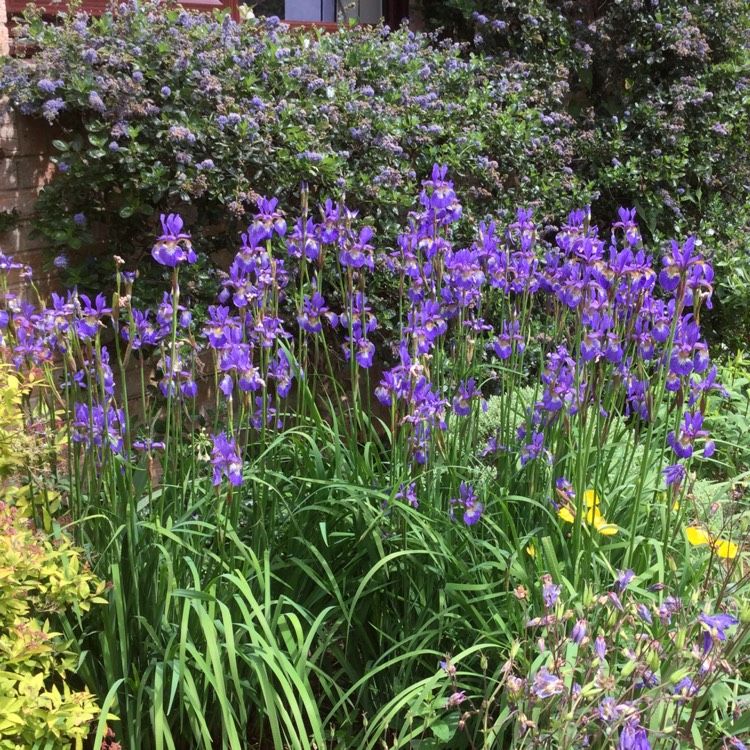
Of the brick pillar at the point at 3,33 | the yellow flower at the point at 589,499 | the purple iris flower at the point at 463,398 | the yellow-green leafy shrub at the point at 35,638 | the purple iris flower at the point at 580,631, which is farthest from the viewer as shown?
the brick pillar at the point at 3,33

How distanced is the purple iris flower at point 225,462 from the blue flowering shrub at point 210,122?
157cm

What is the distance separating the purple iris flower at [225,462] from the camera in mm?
1899

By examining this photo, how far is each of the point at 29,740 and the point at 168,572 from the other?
1.41 feet

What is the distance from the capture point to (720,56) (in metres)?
5.85

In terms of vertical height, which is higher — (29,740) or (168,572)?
(168,572)

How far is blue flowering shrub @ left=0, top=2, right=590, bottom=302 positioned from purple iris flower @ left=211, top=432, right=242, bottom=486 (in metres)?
1.57

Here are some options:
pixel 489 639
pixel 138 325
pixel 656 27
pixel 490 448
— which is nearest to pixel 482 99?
pixel 656 27

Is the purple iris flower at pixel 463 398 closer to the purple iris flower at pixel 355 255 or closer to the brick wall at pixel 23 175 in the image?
the purple iris flower at pixel 355 255

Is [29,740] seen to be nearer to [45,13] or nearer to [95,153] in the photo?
[95,153]

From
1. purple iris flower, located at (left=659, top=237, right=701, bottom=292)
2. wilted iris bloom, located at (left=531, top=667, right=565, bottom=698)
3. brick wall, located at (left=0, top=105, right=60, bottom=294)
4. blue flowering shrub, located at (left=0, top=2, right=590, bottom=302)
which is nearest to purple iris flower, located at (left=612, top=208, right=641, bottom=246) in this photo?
purple iris flower, located at (left=659, top=237, right=701, bottom=292)

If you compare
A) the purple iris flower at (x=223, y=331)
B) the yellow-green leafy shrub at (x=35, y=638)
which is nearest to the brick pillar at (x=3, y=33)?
the purple iris flower at (x=223, y=331)

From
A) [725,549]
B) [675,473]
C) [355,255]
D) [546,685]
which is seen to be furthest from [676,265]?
[546,685]

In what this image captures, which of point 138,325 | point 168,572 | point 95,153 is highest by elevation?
point 95,153

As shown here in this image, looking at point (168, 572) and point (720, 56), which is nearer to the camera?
point (168, 572)
